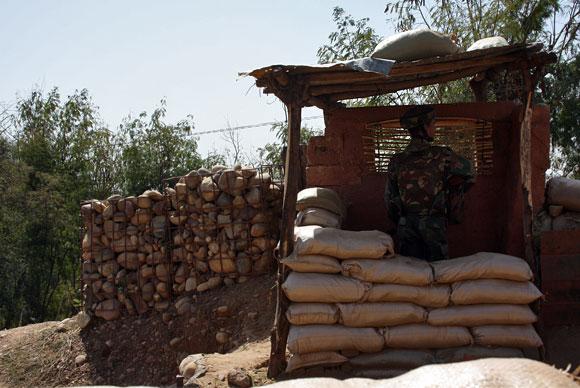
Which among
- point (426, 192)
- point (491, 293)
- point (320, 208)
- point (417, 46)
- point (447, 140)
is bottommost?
point (491, 293)

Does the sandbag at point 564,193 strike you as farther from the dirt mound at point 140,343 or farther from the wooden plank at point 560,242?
the dirt mound at point 140,343

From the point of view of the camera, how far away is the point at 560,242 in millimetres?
5496

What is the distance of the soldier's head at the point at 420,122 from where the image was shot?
17.7ft

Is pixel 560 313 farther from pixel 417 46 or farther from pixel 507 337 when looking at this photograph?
pixel 417 46

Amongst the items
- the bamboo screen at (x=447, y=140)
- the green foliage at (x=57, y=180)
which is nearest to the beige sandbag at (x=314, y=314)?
the bamboo screen at (x=447, y=140)

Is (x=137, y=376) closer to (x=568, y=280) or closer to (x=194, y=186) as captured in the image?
(x=194, y=186)

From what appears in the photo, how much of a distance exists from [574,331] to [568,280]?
0.42m

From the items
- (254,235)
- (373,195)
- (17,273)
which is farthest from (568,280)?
(17,273)

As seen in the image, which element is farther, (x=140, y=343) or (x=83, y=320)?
(x=83, y=320)

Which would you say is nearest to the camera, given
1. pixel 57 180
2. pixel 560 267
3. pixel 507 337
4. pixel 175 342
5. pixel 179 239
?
pixel 507 337

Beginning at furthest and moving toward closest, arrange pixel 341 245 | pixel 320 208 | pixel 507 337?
pixel 320 208
pixel 341 245
pixel 507 337

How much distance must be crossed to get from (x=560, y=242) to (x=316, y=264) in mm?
2199

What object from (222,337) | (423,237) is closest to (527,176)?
(423,237)

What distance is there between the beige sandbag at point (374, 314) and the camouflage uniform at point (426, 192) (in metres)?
0.67
